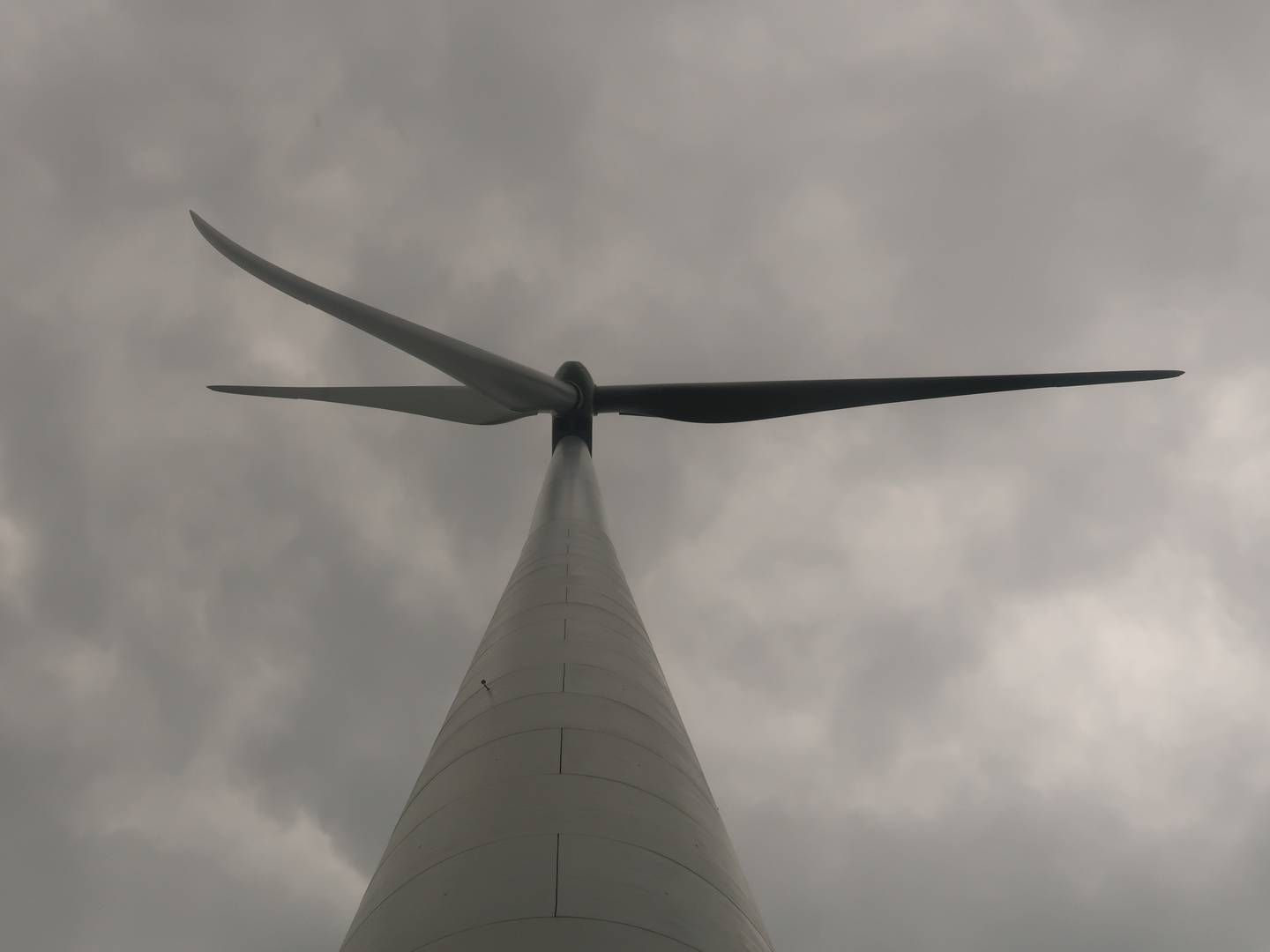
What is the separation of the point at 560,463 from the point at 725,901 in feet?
52.1

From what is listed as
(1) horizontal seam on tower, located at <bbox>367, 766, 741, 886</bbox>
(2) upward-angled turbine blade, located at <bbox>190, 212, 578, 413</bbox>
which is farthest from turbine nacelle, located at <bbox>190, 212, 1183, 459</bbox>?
(1) horizontal seam on tower, located at <bbox>367, 766, 741, 886</bbox>

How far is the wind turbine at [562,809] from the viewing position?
7027mm

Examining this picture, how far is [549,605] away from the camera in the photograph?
1279cm

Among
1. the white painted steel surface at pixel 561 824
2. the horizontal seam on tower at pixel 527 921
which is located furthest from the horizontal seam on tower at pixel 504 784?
the horizontal seam on tower at pixel 527 921

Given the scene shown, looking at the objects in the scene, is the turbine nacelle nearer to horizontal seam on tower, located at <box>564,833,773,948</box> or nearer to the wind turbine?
the wind turbine

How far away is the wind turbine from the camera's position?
7.03m

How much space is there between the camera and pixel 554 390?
20844mm

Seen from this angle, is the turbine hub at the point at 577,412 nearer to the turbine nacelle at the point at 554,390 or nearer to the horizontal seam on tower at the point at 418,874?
the turbine nacelle at the point at 554,390

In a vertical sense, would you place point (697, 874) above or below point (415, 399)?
below

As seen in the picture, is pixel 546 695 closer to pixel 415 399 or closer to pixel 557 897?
pixel 557 897

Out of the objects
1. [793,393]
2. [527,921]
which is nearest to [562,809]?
[527,921]

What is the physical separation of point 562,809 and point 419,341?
1077 cm

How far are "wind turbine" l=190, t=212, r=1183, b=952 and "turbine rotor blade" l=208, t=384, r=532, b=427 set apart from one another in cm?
1092

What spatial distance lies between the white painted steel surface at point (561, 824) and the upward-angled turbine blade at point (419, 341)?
6691 mm
